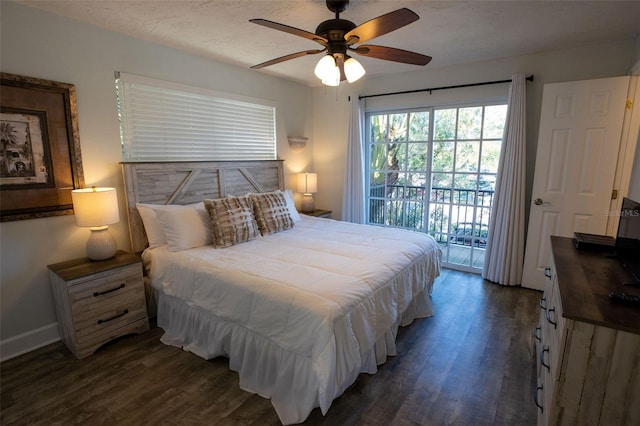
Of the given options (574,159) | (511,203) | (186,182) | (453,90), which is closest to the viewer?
(574,159)

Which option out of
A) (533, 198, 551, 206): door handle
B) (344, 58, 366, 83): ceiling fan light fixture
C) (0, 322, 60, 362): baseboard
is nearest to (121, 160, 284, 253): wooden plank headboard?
(0, 322, 60, 362): baseboard

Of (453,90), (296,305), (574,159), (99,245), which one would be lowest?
(296,305)

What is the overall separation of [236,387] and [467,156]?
350cm

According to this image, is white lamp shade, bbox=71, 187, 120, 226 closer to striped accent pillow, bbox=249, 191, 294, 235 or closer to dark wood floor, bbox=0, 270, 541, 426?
dark wood floor, bbox=0, 270, 541, 426

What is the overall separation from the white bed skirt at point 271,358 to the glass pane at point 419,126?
2.69 meters

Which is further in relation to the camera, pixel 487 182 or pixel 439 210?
pixel 439 210

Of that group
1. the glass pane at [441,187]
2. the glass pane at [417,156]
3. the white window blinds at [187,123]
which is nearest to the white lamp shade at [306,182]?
the white window blinds at [187,123]

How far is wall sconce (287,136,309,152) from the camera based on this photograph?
449 centimetres

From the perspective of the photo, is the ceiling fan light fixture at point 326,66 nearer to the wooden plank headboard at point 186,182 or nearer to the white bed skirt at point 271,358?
the white bed skirt at point 271,358

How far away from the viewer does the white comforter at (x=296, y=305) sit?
5.53 ft

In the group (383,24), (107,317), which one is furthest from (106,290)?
(383,24)

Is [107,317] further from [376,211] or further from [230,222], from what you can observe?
[376,211]

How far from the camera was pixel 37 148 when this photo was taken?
91.2 inches

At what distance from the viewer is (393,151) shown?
437cm
